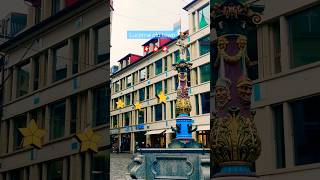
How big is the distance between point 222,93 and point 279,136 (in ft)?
11.1

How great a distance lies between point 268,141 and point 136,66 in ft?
10.3

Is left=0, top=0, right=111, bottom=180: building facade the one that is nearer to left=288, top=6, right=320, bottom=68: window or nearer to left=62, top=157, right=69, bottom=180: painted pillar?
left=62, top=157, right=69, bottom=180: painted pillar

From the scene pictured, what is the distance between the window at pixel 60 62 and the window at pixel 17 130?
34.8 inches

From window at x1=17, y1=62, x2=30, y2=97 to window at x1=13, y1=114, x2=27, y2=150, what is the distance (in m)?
0.39

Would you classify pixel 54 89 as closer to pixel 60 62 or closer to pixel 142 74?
pixel 60 62

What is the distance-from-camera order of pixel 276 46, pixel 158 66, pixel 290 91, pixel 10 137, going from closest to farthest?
pixel 158 66, pixel 276 46, pixel 290 91, pixel 10 137

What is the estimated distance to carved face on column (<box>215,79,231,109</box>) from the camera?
11.9 feet

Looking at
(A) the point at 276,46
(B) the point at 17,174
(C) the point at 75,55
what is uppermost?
(C) the point at 75,55

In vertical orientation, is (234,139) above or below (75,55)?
below

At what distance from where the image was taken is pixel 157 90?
3.65 meters

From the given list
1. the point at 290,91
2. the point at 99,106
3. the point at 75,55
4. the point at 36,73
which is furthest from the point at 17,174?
the point at 290,91

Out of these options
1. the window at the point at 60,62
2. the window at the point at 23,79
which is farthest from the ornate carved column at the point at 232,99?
the window at the point at 23,79

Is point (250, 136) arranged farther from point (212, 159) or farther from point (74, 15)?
point (74, 15)

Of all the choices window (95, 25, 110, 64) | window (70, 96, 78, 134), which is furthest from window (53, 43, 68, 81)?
window (95, 25, 110, 64)
